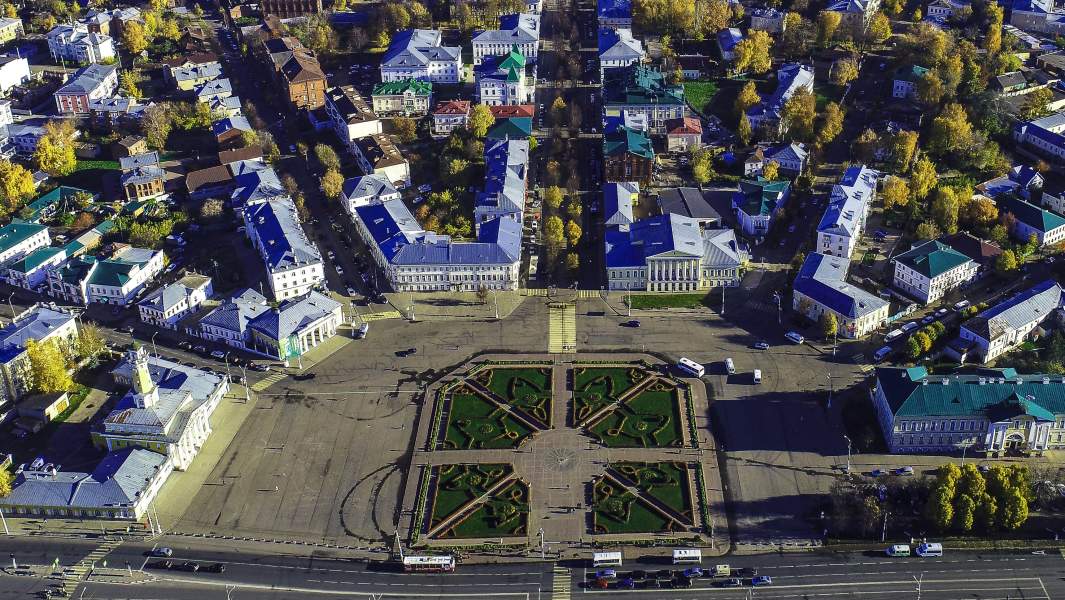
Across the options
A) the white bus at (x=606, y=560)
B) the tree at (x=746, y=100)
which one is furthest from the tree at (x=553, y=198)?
the white bus at (x=606, y=560)

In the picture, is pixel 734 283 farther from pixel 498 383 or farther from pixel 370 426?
pixel 370 426

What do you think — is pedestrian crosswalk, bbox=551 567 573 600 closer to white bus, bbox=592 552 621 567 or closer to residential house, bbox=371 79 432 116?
white bus, bbox=592 552 621 567

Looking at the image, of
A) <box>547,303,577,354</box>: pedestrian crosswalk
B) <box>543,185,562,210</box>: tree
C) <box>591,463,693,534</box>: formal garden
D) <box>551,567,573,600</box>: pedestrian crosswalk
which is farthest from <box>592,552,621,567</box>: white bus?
<box>543,185,562,210</box>: tree

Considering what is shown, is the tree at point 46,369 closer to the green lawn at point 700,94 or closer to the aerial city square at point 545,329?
the aerial city square at point 545,329

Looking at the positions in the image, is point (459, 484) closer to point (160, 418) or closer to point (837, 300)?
point (160, 418)

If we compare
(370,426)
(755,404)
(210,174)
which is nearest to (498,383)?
(370,426)

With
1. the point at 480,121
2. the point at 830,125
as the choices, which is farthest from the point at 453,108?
the point at 830,125

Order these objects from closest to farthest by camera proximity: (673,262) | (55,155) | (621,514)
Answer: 1. (621,514)
2. (673,262)
3. (55,155)
